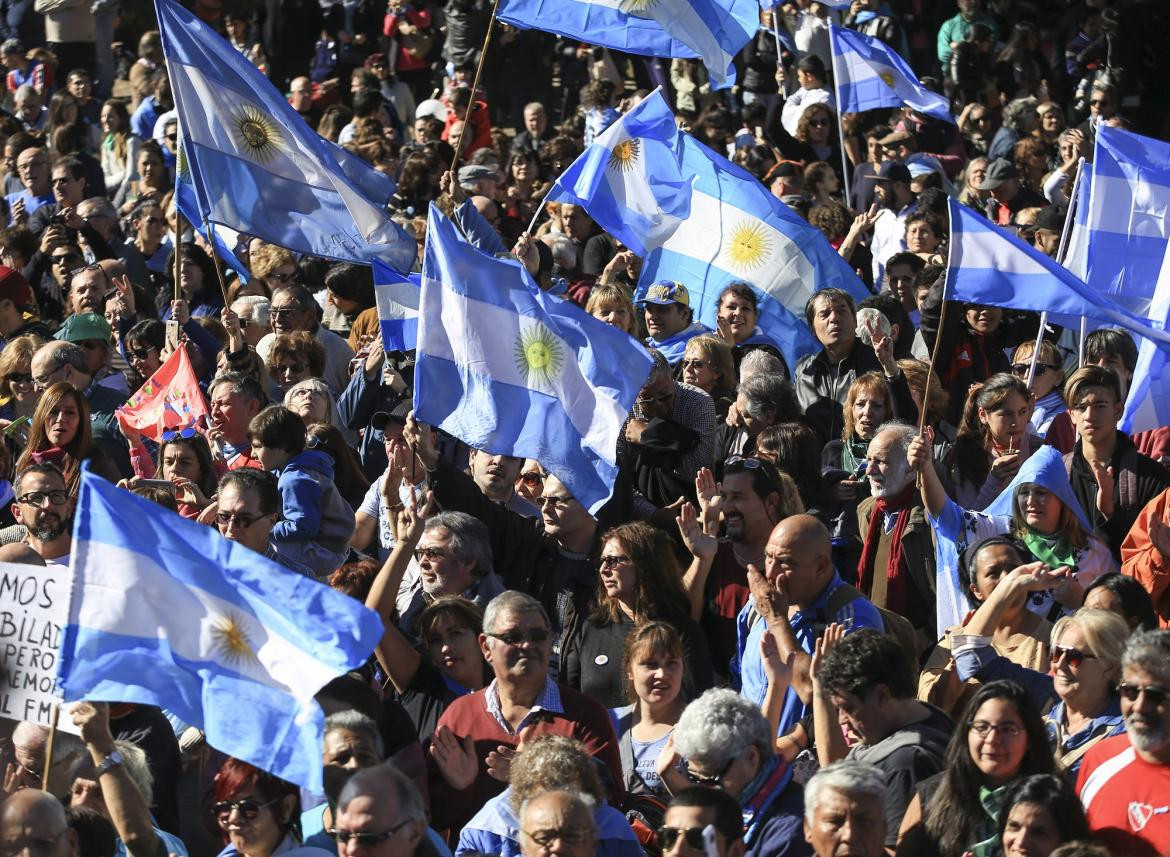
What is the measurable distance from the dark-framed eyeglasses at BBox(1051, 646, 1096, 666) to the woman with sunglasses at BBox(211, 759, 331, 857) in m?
2.24

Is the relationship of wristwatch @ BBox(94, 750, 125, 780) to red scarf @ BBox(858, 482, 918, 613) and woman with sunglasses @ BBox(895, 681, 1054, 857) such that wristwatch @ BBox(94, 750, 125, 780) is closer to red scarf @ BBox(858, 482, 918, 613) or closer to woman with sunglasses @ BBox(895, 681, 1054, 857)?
woman with sunglasses @ BBox(895, 681, 1054, 857)

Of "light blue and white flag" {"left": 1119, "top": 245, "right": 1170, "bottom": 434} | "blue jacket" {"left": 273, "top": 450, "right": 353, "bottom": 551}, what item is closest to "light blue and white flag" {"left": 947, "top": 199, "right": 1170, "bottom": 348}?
"light blue and white flag" {"left": 1119, "top": 245, "right": 1170, "bottom": 434}

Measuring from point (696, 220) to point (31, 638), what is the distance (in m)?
5.72

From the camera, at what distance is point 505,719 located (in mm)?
6535

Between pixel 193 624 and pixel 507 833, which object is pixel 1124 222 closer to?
pixel 507 833

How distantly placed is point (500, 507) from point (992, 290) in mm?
2124

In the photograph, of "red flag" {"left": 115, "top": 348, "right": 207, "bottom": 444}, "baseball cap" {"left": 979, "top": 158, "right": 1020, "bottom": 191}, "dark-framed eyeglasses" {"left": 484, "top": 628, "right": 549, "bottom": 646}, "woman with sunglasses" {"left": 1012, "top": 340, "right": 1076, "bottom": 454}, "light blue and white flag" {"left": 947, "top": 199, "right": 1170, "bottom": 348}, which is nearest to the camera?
"dark-framed eyeglasses" {"left": 484, "top": 628, "right": 549, "bottom": 646}

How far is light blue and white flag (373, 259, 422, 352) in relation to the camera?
9617 millimetres

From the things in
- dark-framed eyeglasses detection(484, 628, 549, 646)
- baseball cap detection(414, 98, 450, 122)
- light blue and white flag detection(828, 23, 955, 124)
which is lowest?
baseball cap detection(414, 98, 450, 122)

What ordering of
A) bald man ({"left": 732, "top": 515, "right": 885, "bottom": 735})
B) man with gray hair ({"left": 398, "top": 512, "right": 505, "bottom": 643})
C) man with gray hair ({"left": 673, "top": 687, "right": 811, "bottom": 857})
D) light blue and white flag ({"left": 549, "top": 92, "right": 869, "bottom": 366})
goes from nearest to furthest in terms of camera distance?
1. man with gray hair ({"left": 673, "top": 687, "right": 811, "bottom": 857})
2. bald man ({"left": 732, "top": 515, "right": 885, "bottom": 735})
3. man with gray hair ({"left": 398, "top": 512, "right": 505, "bottom": 643})
4. light blue and white flag ({"left": 549, "top": 92, "right": 869, "bottom": 366})

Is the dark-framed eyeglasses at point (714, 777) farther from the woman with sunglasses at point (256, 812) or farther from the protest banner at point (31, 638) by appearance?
the protest banner at point (31, 638)

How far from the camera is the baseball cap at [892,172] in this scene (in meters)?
13.7

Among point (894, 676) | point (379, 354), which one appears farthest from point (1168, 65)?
point (894, 676)

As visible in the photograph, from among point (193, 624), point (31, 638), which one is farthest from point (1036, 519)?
point (31, 638)
